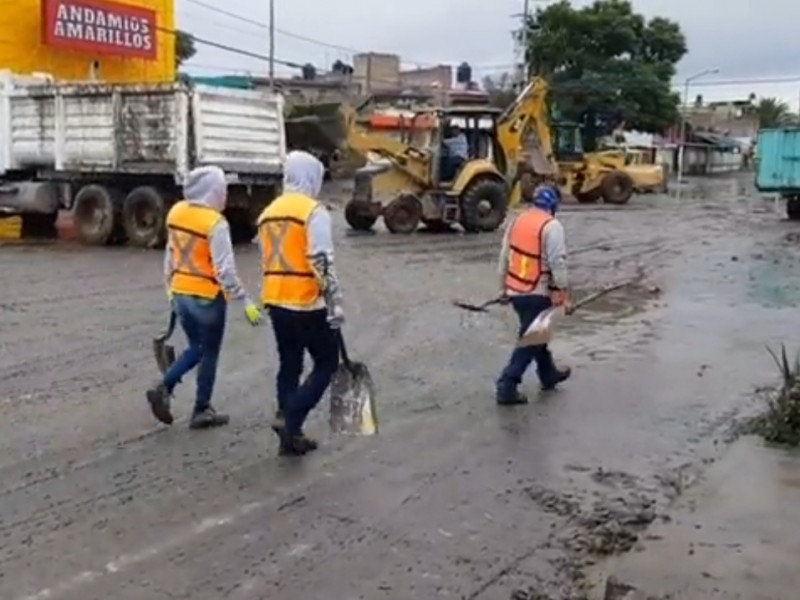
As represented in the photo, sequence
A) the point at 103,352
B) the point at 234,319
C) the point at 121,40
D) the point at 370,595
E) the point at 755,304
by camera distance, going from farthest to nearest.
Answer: the point at 121,40 < the point at 755,304 < the point at 234,319 < the point at 103,352 < the point at 370,595

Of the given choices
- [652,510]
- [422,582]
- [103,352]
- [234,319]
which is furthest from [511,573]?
[234,319]

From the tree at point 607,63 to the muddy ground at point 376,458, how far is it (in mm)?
42277

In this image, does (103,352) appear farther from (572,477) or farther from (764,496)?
(764,496)

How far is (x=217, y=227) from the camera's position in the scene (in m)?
7.35

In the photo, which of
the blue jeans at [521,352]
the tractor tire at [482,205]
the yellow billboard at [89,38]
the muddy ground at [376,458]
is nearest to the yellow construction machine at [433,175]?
the tractor tire at [482,205]

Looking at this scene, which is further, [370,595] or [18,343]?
[18,343]

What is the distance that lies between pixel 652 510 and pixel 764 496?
568 mm

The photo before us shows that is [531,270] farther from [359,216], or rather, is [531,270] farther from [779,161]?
[779,161]

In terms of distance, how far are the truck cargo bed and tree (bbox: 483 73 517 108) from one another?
4043 cm

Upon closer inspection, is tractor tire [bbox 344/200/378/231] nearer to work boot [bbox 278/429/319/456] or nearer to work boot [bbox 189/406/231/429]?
work boot [bbox 189/406/231/429]

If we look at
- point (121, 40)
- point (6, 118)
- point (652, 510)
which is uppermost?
point (121, 40)

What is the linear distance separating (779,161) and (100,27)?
1878cm

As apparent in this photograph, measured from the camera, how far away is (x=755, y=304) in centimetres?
1450

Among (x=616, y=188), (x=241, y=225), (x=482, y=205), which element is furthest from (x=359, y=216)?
(x=616, y=188)
